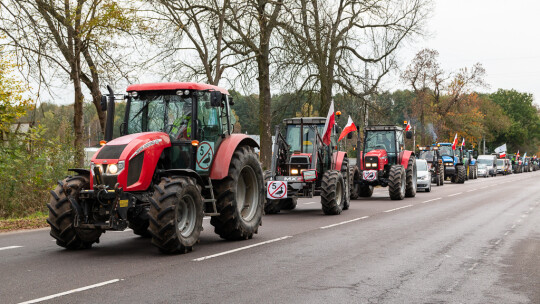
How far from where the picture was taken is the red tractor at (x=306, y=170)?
17078 millimetres

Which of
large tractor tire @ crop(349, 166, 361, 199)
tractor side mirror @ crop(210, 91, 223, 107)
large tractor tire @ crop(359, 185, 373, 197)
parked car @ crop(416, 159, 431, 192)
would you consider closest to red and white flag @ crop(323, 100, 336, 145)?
large tractor tire @ crop(349, 166, 361, 199)

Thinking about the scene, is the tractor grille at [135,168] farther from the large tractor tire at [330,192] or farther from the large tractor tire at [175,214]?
the large tractor tire at [330,192]

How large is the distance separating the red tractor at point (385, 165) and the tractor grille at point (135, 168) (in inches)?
591

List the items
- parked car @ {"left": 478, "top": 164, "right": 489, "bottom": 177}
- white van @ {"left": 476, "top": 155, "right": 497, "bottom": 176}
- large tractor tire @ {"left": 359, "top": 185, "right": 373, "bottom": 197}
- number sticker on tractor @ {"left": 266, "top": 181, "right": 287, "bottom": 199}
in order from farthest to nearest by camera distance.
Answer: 1. white van @ {"left": 476, "top": 155, "right": 497, "bottom": 176}
2. parked car @ {"left": 478, "top": 164, "right": 489, "bottom": 177}
3. large tractor tire @ {"left": 359, "top": 185, "right": 373, "bottom": 197}
4. number sticker on tractor @ {"left": 266, "top": 181, "right": 287, "bottom": 199}

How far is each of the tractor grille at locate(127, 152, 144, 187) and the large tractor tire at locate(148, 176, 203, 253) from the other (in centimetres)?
37

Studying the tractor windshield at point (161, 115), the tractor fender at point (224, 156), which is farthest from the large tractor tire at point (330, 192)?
the tractor windshield at point (161, 115)

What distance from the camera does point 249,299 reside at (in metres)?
6.84

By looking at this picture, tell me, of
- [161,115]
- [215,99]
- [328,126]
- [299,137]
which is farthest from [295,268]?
[299,137]

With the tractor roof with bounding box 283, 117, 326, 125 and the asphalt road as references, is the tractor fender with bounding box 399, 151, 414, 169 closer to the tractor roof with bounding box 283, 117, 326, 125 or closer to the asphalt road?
the tractor roof with bounding box 283, 117, 326, 125

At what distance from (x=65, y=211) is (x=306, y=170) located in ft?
28.4

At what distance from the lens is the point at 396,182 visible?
966 inches

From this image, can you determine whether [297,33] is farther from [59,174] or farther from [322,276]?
[322,276]

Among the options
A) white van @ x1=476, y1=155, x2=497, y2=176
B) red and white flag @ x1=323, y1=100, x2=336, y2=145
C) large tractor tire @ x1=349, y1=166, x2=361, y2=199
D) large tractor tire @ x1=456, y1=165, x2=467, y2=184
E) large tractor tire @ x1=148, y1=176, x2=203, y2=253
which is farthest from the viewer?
white van @ x1=476, y1=155, x2=497, y2=176

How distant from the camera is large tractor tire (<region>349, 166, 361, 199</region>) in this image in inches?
883
